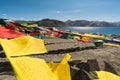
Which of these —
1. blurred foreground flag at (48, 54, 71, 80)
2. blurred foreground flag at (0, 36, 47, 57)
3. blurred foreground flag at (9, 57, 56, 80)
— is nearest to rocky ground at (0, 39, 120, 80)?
blurred foreground flag at (0, 36, 47, 57)

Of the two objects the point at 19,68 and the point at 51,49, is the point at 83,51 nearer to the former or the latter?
the point at 51,49

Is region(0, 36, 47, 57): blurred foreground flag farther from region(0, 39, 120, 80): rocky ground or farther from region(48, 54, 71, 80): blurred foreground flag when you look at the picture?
region(0, 39, 120, 80): rocky ground

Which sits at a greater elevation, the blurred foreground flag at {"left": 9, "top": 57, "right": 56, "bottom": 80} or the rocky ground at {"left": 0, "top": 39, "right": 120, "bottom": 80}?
the blurred foreground flag at {"left": 9, "top": 57, "right": 56, "bottom": 80}

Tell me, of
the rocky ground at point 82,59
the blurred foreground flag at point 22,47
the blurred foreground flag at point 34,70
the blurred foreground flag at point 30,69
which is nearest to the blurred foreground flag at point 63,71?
the blurred foreground flag at point 34,70

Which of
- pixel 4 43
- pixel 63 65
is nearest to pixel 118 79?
pixel 63 65

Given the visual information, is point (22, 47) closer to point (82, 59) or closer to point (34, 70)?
point (34, 70)

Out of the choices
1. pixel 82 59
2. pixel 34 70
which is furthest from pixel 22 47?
pixel 82 59

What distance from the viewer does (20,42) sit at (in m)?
4.70

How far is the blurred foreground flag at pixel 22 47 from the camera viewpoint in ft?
13.0

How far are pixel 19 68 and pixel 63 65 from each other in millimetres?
1004

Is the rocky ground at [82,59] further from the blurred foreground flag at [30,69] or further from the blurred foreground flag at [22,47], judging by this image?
the blurred foreground flag at [30,69]

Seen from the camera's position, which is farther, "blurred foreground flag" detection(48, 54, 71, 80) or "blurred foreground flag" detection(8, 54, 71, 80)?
"blurred foreground flag" detection(48, 54, 71, 80)

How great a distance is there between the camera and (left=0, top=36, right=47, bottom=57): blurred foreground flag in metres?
3.96

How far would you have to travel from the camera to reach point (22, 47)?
4.41 metres
